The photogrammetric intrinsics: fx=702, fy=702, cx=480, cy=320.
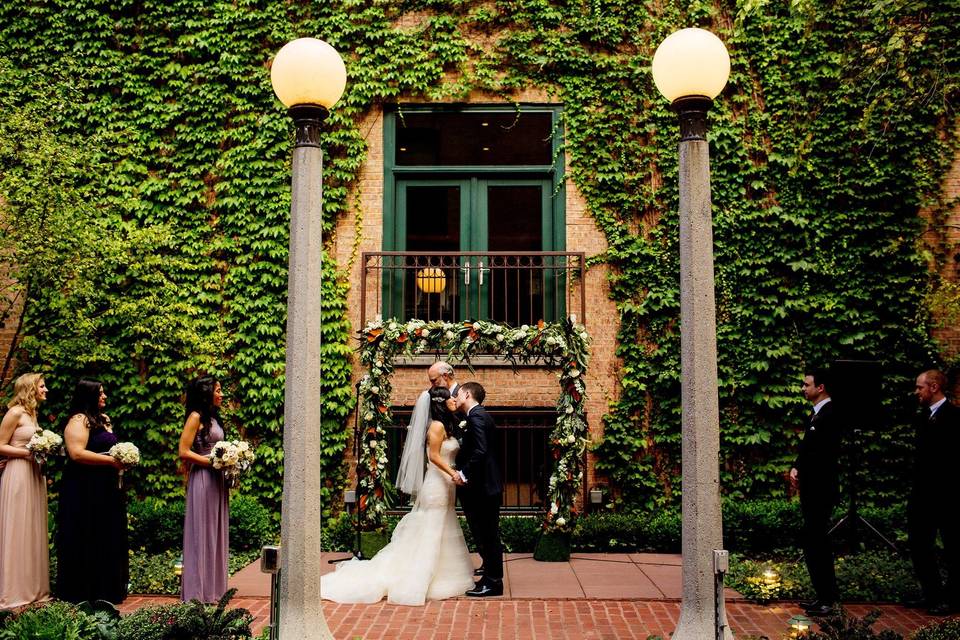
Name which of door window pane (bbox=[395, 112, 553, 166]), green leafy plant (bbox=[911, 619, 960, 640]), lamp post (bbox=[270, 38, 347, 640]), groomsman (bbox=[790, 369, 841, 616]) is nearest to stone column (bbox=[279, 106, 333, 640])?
lamp post (bbox=[270, 38, 347, 640])

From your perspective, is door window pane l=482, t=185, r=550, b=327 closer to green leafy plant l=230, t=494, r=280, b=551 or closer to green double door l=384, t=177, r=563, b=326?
green double door l=384, t=177, r=563, b=326

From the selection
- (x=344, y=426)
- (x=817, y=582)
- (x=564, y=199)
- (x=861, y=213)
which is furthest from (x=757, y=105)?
(x=344, y=426)

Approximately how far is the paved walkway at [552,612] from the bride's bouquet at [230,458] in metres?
1.23

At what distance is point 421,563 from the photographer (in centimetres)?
693

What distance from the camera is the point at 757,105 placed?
33.2 ft

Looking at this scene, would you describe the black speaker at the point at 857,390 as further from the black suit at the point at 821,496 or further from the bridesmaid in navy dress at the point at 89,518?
the bridesmaid in navy dress at the point at 89,518

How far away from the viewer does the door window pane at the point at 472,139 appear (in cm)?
1059

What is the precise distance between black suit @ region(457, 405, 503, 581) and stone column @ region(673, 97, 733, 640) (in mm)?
2455

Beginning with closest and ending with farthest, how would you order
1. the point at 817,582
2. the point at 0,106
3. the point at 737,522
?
the point at 817,582
the point at 737,522
the point at 0,106

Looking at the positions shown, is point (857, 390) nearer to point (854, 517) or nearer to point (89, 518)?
point (854, 517)

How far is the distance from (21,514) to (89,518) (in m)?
0.67

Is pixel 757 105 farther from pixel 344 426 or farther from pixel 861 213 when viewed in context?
pixel 344 426

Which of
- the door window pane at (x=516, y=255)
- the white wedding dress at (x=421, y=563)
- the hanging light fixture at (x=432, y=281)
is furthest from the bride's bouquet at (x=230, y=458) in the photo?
the door window pane at (x=516, y=255)

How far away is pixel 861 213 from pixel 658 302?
303 centimetres
